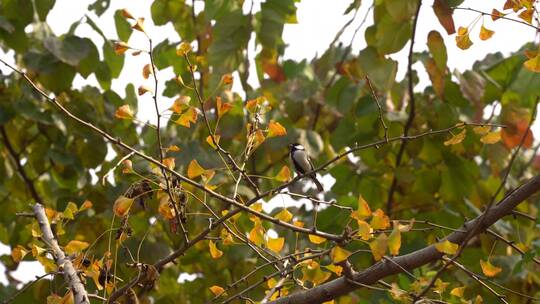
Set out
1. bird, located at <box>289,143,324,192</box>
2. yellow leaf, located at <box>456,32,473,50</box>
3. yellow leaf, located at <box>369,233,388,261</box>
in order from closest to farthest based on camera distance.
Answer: yellow leaf, located at <box>369,233,388,261</box> → yellow leaf, located at <box>456,32,473,50</box> → bird, located at <box>289,143,324,192</box>

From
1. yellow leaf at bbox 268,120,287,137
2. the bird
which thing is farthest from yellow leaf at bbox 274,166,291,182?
the bird

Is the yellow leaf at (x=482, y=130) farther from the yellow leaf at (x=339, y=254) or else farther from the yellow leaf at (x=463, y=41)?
the yellow leaf at (x=339, y=254)

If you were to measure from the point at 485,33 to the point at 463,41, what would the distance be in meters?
0.09

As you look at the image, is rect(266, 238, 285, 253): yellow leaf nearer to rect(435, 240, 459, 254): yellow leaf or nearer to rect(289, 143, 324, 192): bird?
rect(435, 240, 459, 254): yellow leaf

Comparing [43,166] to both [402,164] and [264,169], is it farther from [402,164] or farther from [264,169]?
[402,164]

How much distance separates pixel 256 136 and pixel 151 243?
184cm

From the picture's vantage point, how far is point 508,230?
411 cm

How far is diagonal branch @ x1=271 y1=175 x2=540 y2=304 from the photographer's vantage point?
230cm

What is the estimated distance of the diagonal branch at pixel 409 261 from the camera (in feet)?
7.56

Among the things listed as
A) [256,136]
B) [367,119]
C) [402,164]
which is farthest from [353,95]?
[256,136]

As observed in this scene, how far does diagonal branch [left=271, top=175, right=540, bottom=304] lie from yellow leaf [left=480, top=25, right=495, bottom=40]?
1.87 feet

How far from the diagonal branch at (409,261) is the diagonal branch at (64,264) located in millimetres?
496

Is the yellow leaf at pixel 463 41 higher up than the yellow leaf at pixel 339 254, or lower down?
higher up

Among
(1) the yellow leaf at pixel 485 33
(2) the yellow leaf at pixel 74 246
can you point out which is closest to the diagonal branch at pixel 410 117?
(1) the yellow leaf at pixel 485 33
